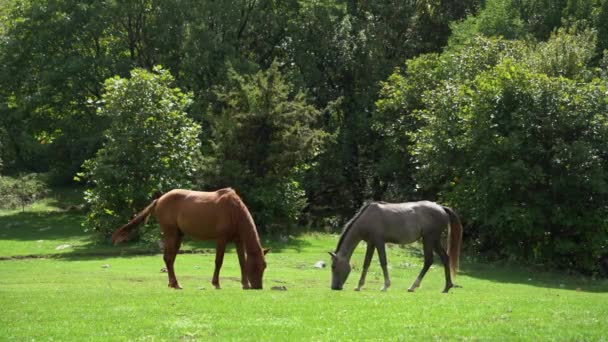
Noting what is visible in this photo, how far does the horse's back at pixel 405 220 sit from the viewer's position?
20000mm

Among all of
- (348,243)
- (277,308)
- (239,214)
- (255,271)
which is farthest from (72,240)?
(277,308)

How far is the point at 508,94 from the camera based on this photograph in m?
31.4

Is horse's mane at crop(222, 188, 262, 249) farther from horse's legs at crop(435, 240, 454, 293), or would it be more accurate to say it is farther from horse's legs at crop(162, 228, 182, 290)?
horse's legs at crop(435, 240, 454, 293)

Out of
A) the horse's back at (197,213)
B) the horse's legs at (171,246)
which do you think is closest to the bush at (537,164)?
the horse's back at (197,213)

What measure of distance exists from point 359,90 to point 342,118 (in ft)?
8.05

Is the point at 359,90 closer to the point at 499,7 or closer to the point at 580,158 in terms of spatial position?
the point at 499,7

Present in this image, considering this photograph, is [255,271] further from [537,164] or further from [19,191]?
[19,191]

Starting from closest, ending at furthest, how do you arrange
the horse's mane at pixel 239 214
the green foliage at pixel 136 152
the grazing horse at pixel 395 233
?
1. the horse's mane at pixel 239 214
2. the grazing horse at pixel 395 233
3. the green foliage at pixel 136 152

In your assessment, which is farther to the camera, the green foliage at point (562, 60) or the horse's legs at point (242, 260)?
the green foliage at point (562, 60)

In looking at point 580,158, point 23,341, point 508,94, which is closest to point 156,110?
point 508,94

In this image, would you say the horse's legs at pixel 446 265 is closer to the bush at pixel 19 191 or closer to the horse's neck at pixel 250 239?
the horse's neck at pixel 250 239

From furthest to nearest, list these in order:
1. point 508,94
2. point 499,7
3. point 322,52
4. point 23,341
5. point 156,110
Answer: point 322,52 → point 499,7 → point 156,110 → point 508,94 → point 23,341

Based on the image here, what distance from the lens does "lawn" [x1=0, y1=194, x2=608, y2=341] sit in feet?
40.2

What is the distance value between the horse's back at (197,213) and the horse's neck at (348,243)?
10.5 ft
